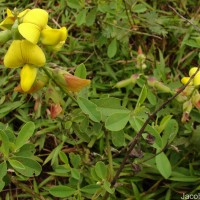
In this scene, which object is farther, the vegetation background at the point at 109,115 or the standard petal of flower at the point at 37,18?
the vegetation background at the point at 109,115

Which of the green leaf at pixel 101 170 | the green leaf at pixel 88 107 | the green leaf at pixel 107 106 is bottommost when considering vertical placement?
the green leaf at pixel 101 170

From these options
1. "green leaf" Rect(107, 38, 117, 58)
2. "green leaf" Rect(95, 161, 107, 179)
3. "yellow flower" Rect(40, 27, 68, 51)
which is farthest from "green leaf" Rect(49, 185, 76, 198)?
"green leaf" Rect(107, 38, 117, 58)

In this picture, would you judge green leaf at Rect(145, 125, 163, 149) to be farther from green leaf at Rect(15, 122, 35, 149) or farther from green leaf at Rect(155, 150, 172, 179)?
green leaf at Rect(15, 122, 35, 149)

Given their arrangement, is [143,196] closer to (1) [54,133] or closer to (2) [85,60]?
(1) [54,133]

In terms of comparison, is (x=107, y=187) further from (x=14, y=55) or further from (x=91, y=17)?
(x=91, y=17)

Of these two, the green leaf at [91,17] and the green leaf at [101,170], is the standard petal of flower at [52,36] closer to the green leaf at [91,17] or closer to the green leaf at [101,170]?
the green leaf at [101,170]

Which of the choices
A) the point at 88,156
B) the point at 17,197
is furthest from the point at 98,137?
the point at 17,197

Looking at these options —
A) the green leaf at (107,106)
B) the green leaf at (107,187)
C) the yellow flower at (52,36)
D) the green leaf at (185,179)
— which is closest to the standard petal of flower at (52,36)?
the yellow flower at (52,36)
